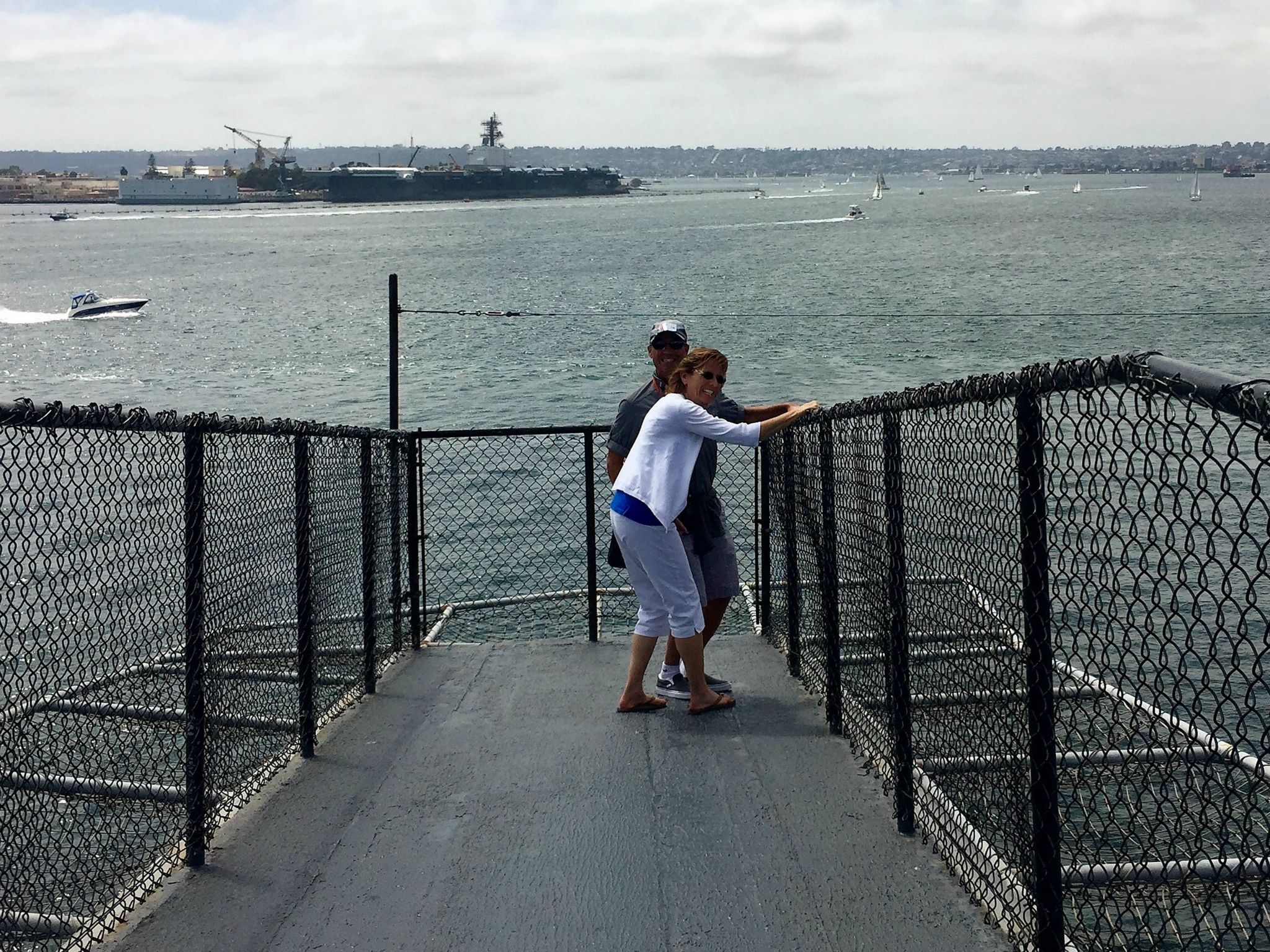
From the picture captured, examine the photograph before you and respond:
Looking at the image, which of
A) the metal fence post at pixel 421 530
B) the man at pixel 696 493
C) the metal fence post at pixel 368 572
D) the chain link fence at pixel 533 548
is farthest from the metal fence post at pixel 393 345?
the man at pixel 696 493

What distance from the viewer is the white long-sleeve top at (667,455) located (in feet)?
16.5

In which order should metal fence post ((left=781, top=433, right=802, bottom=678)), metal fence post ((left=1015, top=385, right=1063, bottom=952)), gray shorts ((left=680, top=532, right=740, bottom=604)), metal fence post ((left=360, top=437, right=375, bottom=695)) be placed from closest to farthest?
metal fence post ((left=1015, top=385, right=1063, bottom=952)) < gray shorts ((left=680, top=532, right=740, bottom=604)) < metal fence post ((left=781, top=433, right=802, bottom=678)) < metal fence post ((left=360, top=437, right=375, bottom=695))

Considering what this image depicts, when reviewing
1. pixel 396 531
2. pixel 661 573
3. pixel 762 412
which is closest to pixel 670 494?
pixel 661 573

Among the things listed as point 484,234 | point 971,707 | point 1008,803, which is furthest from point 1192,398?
point 484,234

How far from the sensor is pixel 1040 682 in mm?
3070

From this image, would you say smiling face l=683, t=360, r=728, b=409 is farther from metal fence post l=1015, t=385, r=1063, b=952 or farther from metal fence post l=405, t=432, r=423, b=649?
metal fence post l=405, t=432, r=423, b=649

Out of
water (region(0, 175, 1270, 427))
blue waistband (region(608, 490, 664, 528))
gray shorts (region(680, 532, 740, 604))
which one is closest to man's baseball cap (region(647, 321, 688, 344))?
blue waistband (region(608, 490, 664, 528))

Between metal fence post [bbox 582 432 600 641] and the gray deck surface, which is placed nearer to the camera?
the gray deck surface

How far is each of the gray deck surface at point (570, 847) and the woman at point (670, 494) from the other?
1.46 ft

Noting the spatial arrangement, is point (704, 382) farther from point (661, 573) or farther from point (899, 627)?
point (899, 627)

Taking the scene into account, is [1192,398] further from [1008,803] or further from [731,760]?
[731,760]

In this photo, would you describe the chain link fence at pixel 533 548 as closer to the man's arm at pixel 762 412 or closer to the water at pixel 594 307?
the man's arm at pixel 762 412

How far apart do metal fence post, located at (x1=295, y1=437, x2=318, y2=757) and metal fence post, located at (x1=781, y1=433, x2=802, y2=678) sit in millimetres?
2221

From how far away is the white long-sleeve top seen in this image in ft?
16.5
